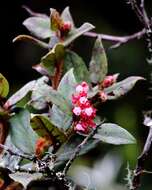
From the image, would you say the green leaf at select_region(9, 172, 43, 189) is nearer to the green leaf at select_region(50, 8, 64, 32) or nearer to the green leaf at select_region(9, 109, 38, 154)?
the green leaf at select_region(9, 109, 38, 154)

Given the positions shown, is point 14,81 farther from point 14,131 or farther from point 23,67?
point 14,131

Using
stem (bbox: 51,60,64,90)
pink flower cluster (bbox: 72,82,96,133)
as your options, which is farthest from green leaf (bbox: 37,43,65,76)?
pink flower cluster (bbox: 72,82,96,133)

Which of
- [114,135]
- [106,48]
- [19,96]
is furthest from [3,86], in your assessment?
[106,48]

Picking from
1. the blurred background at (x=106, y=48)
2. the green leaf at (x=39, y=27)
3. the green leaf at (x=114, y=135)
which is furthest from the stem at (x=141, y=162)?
the blurred background at (x=106, y=48)

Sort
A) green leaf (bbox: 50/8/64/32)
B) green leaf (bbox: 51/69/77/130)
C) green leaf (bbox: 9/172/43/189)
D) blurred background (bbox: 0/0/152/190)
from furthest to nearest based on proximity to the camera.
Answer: blurred background (bbox: 0/0/152/190) < green leaf (bbox: 50/8/64/32) < green leaf (bbox: 51/69/77/130) < green leaf (bbox: 9/172/43/189)

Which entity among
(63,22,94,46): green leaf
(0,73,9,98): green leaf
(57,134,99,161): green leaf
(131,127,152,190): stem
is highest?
(63,22,94,46): green leaf

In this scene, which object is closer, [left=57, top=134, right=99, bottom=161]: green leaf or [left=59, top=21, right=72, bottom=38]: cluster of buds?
[left=57, top=134, right=99, bottom=161]: green leaf

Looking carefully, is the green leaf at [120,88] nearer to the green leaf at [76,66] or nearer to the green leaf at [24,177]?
the green leaf at [76,66]
